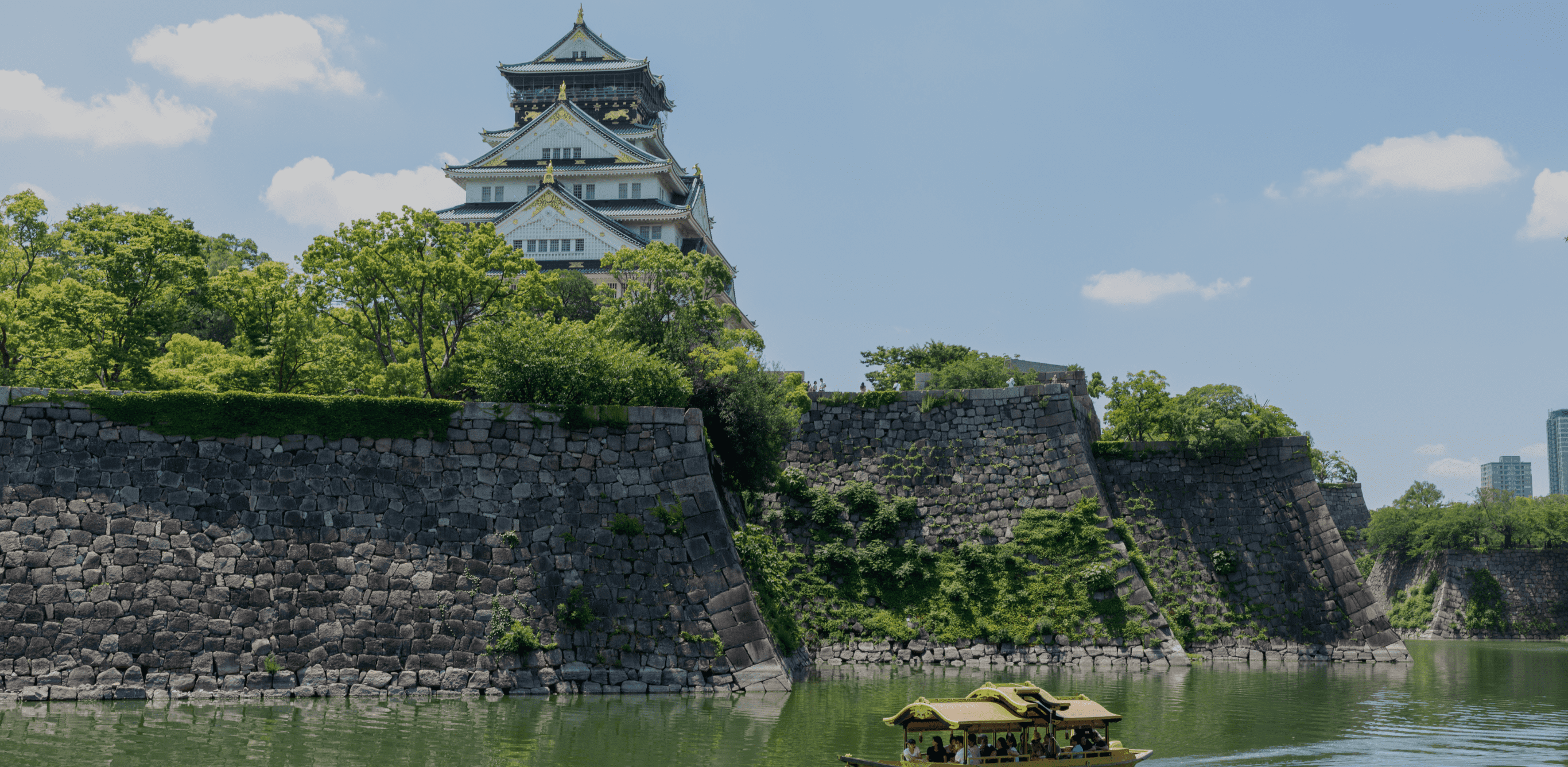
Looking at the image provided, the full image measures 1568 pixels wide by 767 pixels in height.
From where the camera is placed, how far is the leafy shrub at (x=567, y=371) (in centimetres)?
2469

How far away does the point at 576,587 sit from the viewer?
22.4m

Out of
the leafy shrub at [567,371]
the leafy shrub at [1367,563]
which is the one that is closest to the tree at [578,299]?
the leafy shrub at [567,371]

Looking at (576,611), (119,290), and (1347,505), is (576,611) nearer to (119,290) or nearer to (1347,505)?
(119,290)

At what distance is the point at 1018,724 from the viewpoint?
15.2 meters

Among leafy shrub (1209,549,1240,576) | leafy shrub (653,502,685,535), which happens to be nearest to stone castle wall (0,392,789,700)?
leafy shrub (653,502,685,535)

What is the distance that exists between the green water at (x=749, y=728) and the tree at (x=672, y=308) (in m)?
10.7

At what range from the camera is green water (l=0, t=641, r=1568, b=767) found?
15.5 meters

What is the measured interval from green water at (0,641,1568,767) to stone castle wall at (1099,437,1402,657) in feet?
22.0

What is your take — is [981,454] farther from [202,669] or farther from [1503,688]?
[202,669]

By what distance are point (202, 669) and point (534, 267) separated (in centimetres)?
1424

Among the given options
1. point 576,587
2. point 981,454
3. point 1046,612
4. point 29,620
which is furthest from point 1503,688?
point 29,620

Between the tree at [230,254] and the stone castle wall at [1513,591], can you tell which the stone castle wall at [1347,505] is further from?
the tree at [230,254]

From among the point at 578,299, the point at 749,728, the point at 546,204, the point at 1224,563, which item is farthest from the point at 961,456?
the point at 546,204

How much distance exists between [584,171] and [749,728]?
155 feet
